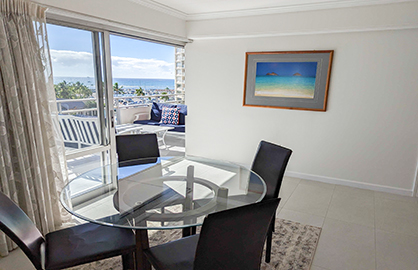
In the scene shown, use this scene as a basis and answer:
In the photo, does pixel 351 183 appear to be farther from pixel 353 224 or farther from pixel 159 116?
pixel 159 116

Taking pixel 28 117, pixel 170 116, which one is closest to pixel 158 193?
pixel 28 117

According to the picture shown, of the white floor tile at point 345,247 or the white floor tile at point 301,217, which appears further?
the white floor tile at point 301,217

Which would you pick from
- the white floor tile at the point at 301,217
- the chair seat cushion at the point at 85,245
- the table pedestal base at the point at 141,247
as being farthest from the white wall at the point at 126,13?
the white floor tile at the point at 301,217

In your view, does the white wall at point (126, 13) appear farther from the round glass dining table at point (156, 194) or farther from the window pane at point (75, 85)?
the round glass dining table at point (156, 194)

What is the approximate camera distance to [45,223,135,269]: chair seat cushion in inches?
59.5

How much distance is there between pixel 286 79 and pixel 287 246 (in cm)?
236

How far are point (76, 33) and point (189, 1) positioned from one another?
1.38m

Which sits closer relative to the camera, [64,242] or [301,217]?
[64,242]

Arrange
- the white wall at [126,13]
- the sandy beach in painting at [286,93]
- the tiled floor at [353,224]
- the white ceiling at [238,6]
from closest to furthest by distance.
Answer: the tiled floor at [353,224] → the white wall at [126,13] → the white ceiling at [238,6] → the sandy beach in painting at [286,93]

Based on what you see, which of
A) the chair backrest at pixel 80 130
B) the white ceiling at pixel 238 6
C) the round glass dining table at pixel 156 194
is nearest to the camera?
the round glass dining table at pixel 156 194

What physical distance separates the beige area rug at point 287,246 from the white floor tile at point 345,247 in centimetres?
8

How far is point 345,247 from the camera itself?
7.79 ft

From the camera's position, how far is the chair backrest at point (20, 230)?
4.36 ft

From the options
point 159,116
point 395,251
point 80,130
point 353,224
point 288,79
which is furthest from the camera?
point 159,116
